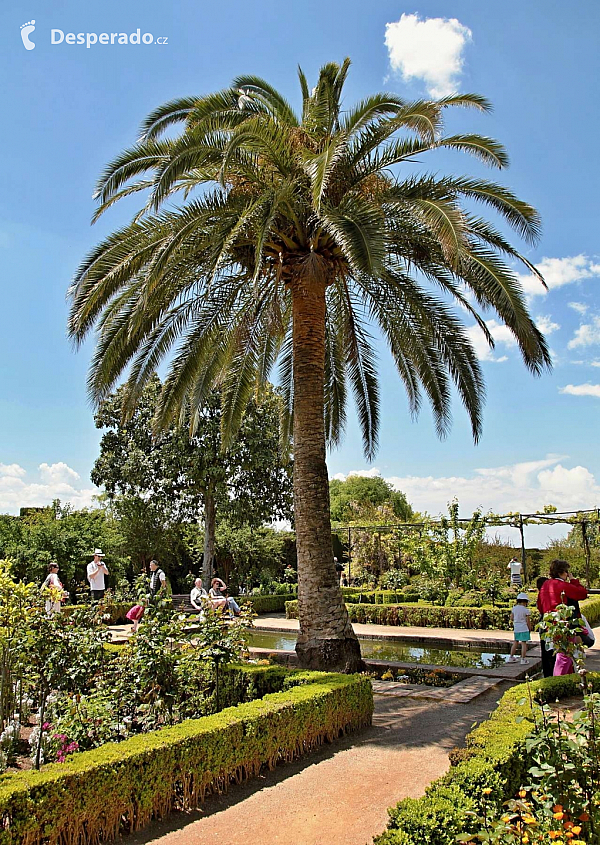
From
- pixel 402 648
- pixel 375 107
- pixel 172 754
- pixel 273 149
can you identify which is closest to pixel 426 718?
pixel 172 754

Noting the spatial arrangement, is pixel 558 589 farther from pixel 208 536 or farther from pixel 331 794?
pixel 208 536

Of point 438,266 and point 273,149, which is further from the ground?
point 273,149

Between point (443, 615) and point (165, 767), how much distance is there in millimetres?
11947

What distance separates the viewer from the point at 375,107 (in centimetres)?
818

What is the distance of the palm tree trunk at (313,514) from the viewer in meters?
8.46

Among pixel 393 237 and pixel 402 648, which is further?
pixel 402 648

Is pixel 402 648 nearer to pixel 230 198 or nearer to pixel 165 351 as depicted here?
pixel 165 351

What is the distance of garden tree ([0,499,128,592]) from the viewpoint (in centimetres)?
1869

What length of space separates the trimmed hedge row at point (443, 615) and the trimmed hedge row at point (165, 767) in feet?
29.3

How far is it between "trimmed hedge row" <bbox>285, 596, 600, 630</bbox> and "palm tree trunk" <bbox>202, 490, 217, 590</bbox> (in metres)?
6.63

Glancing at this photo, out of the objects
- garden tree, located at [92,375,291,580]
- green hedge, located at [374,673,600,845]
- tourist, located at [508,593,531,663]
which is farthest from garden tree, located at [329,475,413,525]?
green hedge, located at [374,673,600,845]

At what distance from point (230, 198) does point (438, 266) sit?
326 centimetres

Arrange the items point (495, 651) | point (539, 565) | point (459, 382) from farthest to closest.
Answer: point (539, 565), point (495, 651), point (459, 382)

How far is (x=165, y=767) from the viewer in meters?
4.60
